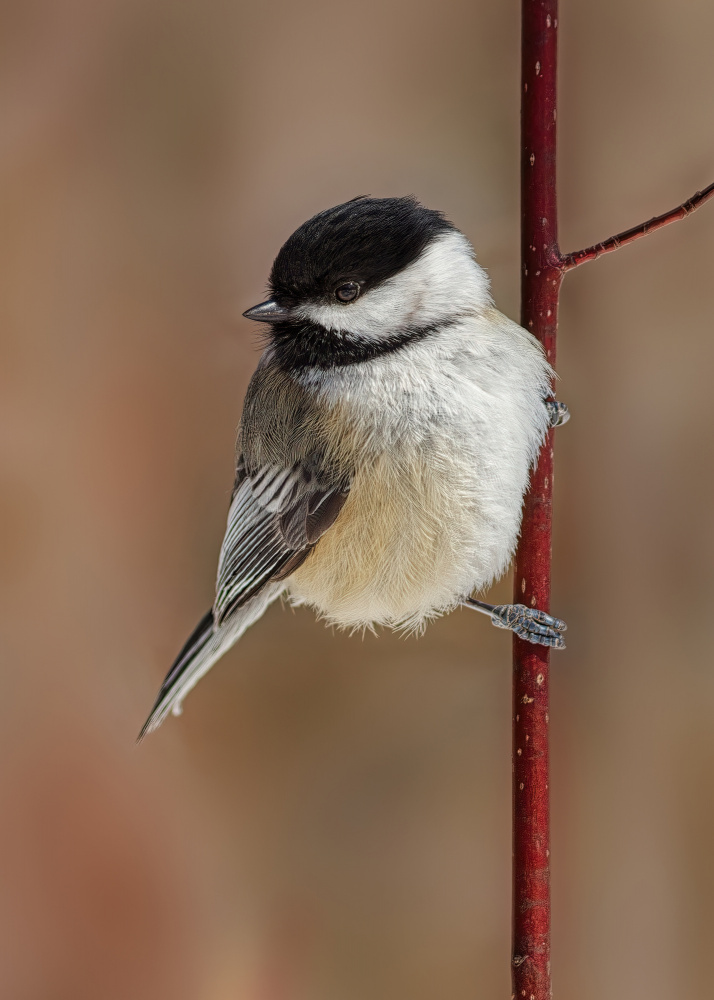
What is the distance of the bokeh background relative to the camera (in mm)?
1378

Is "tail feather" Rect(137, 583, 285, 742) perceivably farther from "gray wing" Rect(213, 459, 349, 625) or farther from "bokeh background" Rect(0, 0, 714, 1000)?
"bokeh background" Rect(0, 0, 714, 1000)

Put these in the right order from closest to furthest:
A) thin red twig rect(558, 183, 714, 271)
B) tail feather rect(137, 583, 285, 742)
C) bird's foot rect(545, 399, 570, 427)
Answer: thin red twig rect(558, 183, 714, 271)
bird's foot rect(545, 399, 570, 427)
tail feather rect(137, 583, 285, 742)

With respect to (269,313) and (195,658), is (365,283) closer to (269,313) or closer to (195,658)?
(269,313)

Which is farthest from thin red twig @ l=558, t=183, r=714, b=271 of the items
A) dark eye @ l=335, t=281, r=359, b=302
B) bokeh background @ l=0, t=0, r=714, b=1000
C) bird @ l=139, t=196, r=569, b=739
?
bokeh background @ l=0, t=0, r=714, b=1000

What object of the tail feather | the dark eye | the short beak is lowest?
the tail feather

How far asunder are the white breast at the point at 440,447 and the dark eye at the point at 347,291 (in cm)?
8

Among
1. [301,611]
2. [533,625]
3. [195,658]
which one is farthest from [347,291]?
[301,611]

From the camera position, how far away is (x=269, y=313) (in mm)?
959

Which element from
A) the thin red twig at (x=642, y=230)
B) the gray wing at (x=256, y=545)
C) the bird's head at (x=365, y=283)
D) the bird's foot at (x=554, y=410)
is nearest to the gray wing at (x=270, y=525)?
the gray wing at (x=256, y=545)

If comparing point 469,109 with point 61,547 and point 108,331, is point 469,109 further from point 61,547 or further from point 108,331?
point 61,547

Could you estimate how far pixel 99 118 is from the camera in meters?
1.50

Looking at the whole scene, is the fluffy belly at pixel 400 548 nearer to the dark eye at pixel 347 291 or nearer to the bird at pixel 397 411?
the bird at pixel 397 411

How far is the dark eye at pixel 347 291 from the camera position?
95 cm

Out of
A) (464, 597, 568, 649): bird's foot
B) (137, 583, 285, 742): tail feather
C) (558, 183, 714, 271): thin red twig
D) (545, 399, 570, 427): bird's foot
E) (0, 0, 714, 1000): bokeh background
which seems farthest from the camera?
(0, 0, 714, 1000): bokeh background
